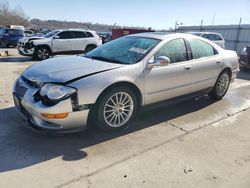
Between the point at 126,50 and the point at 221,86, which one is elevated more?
the point at 126,50

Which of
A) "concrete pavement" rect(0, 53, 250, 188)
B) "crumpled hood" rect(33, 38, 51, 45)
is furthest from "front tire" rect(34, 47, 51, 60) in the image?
"concrete pavement" rect(0, 53, 250, 188)

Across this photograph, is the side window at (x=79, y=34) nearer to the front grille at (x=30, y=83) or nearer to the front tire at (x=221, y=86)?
the front tire at (x=221, y=86)

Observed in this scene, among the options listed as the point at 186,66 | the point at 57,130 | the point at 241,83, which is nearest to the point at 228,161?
the point at 186,66

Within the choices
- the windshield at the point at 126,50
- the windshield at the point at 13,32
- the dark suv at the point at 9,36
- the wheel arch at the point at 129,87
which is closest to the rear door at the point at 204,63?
the windshield at the point at 126,50

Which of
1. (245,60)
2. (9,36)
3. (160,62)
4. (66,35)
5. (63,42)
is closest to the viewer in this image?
(160,62)

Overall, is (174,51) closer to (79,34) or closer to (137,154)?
(137,154)

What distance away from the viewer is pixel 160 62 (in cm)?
376

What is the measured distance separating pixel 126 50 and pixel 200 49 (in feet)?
5.26

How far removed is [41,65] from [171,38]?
88.9 inches

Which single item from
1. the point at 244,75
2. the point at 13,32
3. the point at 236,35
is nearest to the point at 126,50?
the point at 244,75

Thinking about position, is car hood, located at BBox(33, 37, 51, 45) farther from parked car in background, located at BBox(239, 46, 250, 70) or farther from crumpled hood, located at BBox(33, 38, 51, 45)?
parked car in background, located at BBox(239, 46, 250, 70)

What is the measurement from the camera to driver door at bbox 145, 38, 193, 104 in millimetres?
3891

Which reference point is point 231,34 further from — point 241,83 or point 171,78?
point 171,78

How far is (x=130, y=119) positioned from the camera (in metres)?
3.83
